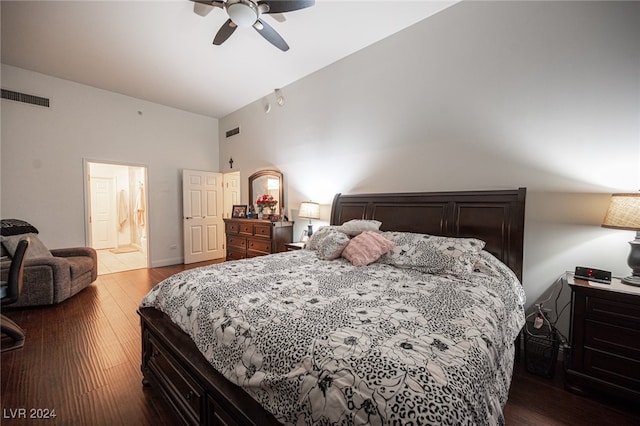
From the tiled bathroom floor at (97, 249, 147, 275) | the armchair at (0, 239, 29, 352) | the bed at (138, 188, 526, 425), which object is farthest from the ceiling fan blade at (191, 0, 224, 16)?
the tiled bathroom floor at (97, 249, 147, 275)

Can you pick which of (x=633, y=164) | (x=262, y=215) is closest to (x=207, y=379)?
(x=633, y=164)

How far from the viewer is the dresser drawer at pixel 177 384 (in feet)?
4.44

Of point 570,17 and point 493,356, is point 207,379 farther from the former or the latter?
point 570,17

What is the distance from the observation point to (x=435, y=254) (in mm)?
2062

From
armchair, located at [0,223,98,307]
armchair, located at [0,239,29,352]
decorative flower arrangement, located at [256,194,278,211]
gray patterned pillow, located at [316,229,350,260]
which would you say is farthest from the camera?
decorative flower arrangement, located at [256,194,278,211]

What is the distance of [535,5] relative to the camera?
7.09 feet

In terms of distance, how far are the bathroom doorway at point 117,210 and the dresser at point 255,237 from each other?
3347 millimetres

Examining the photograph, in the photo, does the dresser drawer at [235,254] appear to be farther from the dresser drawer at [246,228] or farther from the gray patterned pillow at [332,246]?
the gray patterned pillow at [332,246]

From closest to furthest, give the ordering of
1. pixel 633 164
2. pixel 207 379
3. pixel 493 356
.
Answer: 1. pixel 493 356
2. pixel 207 379
3. pixel 633 164

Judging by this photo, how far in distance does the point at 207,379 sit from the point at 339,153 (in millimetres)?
3023

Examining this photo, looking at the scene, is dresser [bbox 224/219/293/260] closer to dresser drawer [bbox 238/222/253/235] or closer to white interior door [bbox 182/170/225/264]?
dresser drawer [bbox 238/222/253/235]

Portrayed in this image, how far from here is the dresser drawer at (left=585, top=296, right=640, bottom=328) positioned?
5.22ft

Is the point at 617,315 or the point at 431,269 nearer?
the point at 617,315

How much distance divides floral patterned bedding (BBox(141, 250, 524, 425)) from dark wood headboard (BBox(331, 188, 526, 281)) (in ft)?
1.72
